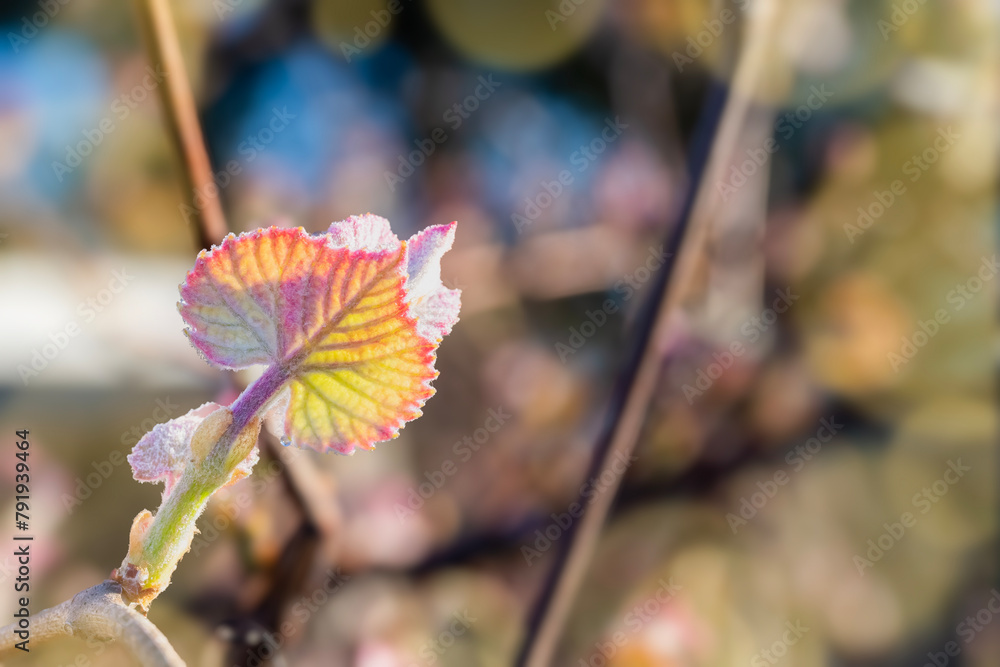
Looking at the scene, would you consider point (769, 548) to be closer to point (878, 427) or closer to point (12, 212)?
point (878, 427)

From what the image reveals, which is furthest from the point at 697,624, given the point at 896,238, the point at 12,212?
the point at 12,212

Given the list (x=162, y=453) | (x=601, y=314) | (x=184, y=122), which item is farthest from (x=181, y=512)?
(x=601, y=314)

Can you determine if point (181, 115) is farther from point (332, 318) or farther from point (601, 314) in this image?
point (601, 314)

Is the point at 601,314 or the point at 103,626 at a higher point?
the point at 103,626

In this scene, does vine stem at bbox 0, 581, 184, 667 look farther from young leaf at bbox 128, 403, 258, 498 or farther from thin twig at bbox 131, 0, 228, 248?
thin twig at bbox 131, 0, 228, 248

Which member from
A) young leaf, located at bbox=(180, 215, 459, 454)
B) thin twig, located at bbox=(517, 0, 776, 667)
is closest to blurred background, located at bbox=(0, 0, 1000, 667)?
thin twig, located at bbox=(517, 0, 776, 667)

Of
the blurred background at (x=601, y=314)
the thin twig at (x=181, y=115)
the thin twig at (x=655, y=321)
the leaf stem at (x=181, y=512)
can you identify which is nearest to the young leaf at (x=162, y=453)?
the leaf stem at (x=181, y=512)
